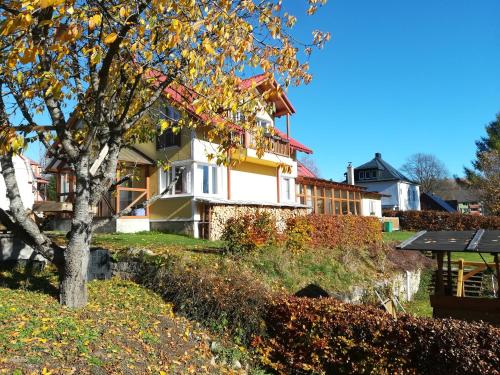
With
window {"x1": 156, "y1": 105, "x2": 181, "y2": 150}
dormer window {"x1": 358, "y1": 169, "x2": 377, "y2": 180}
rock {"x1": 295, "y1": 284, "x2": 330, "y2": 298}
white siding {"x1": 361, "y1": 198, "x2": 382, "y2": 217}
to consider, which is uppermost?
dormer window {"x1": 358, "y1": 169, "x2": 377, "y2": 180}

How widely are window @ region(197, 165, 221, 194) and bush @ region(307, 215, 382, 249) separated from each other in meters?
6.18

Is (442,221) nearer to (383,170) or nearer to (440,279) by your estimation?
(383,170)

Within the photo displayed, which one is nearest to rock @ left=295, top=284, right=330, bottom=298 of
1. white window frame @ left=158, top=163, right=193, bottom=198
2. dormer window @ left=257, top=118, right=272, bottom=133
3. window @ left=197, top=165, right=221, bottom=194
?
dormer window @ left=257, top=118, right=272, bottom=133

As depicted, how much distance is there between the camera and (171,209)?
67.1 feet

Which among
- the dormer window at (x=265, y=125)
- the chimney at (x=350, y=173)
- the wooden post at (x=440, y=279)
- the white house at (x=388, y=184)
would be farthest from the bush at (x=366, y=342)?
the white house at (x=388, y=184)

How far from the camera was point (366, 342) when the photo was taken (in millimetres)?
7113

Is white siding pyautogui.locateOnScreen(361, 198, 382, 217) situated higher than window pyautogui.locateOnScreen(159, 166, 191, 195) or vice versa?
window pyautogui.locateOnScreen(159, 166, 191, 195)

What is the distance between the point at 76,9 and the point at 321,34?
3789mm

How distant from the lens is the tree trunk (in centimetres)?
752

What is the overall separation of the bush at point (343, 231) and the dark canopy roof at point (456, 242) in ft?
20.5

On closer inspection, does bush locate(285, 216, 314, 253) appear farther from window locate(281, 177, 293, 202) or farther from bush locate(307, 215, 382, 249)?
window locate(281, 177, 293, 202)

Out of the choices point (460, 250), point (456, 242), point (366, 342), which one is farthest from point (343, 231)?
point (366, 342)

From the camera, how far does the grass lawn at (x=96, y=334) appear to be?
529 cm

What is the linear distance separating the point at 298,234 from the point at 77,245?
339 inches
